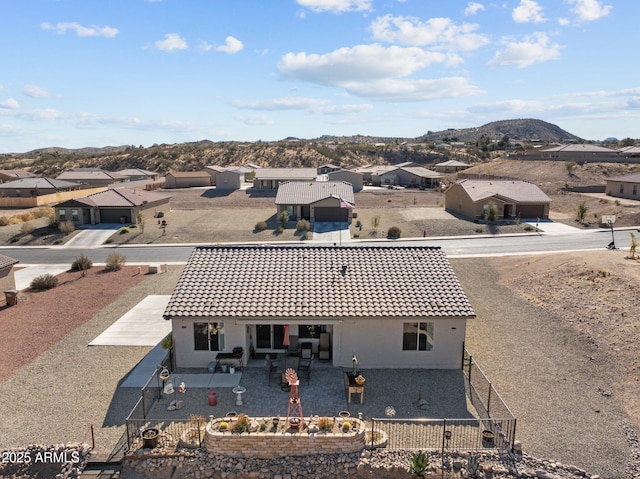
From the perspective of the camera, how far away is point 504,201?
190 feet

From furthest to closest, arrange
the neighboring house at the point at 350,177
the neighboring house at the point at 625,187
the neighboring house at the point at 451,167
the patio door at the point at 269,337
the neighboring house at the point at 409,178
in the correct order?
the neighboring house at the point at 451,167 → the neighboring house at the point at 409,178 → the neighboring house at the point at 350,177 → the neighboring house at the point at 625,187 → the patio door at the point at 269,337

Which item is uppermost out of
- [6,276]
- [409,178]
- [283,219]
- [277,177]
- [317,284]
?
[277,177]

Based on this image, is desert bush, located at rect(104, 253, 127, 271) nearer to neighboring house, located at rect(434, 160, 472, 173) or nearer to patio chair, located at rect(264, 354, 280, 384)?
patio chair, located at rect(264, 354, 280, 384)

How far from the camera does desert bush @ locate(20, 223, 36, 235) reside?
169ft

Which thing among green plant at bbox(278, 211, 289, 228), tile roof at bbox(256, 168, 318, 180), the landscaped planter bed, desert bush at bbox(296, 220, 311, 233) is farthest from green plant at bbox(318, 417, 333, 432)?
tile roof at bbox(256, 168, 318, 180)

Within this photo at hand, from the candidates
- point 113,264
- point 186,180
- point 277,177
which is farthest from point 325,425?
point 186,180

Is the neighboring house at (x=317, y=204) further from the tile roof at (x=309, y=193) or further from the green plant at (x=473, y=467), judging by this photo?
the green plant at (x=473, y=467)

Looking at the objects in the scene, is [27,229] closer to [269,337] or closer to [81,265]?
[81,265]

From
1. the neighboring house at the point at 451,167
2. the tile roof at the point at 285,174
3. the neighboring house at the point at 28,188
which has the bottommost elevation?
the neighboring house at the point at 28,188

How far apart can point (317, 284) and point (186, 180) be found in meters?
78.4

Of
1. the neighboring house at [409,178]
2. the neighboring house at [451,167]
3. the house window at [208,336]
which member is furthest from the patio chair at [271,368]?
the neighboring house at [451,167]

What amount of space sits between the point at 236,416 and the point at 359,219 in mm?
45522

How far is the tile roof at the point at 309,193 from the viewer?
58.6 metres

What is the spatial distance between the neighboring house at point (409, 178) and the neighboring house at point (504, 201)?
31.7 meters
